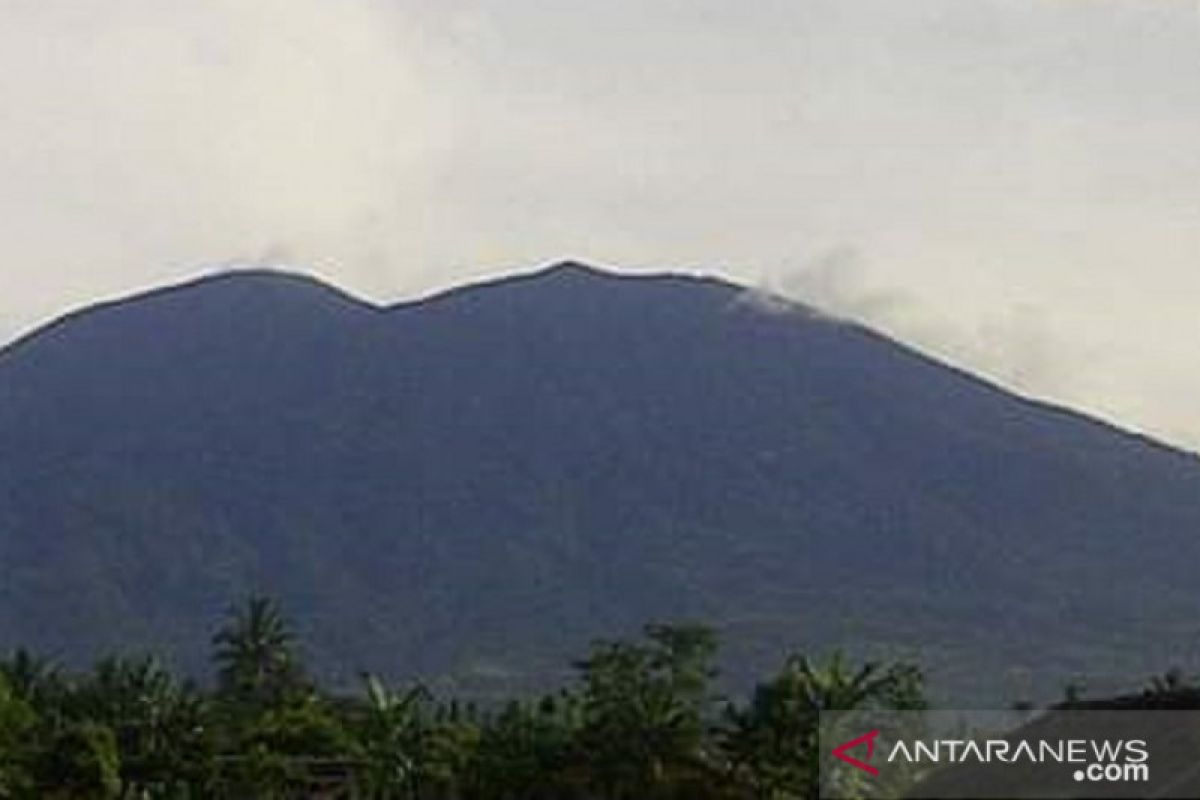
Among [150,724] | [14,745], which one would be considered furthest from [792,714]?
[14,745]

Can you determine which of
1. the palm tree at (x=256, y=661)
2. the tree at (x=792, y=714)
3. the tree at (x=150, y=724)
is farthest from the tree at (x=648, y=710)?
the palm tree at (x=256, y=661)

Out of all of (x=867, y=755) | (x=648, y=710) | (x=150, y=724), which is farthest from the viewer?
(x=150, y=724)

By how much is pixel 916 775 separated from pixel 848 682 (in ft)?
90.6

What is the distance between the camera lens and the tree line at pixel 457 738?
2579 inches

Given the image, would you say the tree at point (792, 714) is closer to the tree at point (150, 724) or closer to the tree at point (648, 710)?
the tree at point (648, 710)

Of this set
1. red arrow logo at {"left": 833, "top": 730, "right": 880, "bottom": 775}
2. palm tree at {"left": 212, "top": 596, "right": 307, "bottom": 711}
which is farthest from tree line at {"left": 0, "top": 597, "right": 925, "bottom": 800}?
red arrow logo at {"left": 833, "top": 730, "right": 880, "bottom": 775}

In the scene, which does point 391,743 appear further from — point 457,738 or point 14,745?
point 14,745

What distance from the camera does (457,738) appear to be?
72875 mm

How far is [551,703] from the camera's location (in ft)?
244

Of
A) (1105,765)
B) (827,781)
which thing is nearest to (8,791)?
(827,781)

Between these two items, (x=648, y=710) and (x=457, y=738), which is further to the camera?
(x=457, y=738)

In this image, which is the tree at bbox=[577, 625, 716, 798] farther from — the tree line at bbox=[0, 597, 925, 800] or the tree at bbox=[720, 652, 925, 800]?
the tree at bbox=[720, 652, 925, 800]

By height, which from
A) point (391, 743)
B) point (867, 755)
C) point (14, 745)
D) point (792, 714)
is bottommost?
point (867, 755)

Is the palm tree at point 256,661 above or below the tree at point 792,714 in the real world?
above
